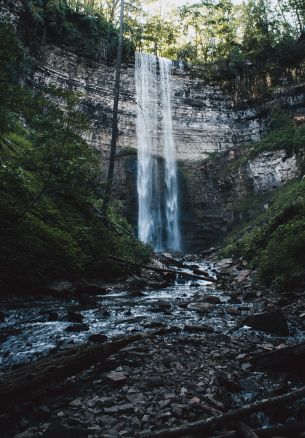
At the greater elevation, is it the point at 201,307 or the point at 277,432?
the point at 201,307

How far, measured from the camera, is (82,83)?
31969 mm

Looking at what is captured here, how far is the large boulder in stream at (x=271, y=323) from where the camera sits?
14.8ft

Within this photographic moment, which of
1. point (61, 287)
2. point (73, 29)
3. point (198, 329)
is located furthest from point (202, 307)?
point (73, 29)

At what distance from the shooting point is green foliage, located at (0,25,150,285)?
20.7 feet

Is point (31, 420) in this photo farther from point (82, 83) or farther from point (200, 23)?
point (200, 23)

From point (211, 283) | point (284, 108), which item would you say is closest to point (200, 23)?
point (284, 108)

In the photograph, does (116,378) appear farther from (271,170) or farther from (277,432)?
(271,170)

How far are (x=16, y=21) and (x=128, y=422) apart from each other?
31.4 metres

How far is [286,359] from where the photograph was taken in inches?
128

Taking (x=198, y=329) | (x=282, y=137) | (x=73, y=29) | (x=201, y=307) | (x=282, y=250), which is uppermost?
(x=73, y=29)

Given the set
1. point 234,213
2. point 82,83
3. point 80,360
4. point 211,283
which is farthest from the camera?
point 82,83

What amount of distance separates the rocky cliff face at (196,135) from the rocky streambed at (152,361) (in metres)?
22.6

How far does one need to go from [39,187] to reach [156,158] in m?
22.7

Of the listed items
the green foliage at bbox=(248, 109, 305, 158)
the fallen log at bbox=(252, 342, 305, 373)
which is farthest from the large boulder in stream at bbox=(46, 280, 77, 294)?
the green foliage at bbox=(248, 109, 305, 158)
